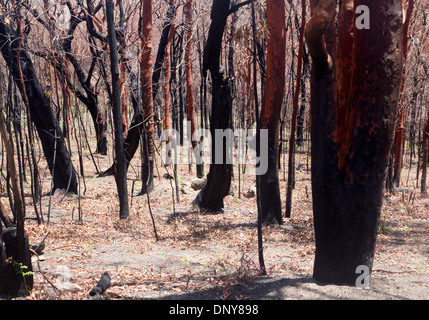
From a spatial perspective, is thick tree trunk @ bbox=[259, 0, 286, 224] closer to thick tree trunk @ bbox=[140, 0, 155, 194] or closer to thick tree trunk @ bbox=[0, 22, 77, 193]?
thick tree trunk @ bbox=[140, 0, 155, 194]

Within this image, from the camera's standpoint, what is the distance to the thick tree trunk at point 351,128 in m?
3.72

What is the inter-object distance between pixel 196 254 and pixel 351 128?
3157 mm

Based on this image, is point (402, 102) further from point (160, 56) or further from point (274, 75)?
point (160, 56)

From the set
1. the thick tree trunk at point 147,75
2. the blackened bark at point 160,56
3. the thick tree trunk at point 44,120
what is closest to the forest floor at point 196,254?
the thick tree trunk at point 44,120

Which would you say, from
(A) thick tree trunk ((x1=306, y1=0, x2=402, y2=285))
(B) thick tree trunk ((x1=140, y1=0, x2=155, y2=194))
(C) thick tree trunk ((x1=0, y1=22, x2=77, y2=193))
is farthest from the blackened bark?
(A) thick tree trunk ((x1=306, y1=0, x2=402, y2=285))

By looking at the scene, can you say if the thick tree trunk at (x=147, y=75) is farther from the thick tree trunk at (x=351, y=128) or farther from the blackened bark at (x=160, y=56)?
the thick tree trunk at (x=351, y=128)

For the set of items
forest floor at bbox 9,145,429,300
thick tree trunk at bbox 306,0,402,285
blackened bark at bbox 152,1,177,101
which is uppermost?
blackened bark at bbox 152,1,177,101

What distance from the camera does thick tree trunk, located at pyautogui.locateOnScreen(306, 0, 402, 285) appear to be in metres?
3.72

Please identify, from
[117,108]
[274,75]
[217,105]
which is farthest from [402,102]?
[117,108]

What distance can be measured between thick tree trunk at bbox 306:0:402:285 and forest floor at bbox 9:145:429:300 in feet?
1.43

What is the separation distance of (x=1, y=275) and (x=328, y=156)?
124 inches
